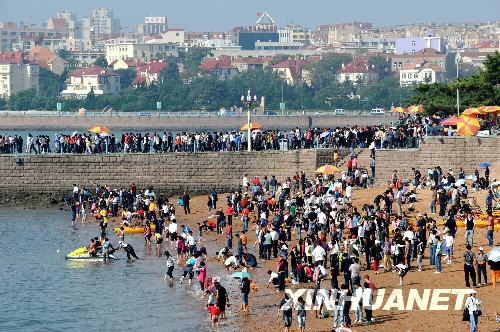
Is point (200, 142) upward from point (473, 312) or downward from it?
upward

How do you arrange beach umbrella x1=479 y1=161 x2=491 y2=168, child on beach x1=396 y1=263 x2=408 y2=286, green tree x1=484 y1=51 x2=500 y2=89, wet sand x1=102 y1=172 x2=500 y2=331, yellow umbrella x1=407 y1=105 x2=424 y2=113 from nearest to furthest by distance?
1. wet sand x1=102 y1=172 x2=500 y2=331
2. child on beach x1=396 y1=263 x2=408 y2=286
3. beach umbrella x1=479 y1=161 x2=491 y2=168
4. green tree x1=484 y1=51 x2=500 y2=89
5. yellow umbrella x1=407 y1=105 x2=424 y2=113

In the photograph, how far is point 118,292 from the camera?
1654 inches

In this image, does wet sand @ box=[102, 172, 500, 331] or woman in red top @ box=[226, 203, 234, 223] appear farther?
woman in red top @ box=[226, 203, 234, 223]

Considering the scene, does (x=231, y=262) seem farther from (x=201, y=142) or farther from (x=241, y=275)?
(x=201, y=142)

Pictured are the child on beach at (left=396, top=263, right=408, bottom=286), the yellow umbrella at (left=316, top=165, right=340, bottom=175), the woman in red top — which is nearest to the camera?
the child on beach at (left=396, top=263, right=408, bottom=286)

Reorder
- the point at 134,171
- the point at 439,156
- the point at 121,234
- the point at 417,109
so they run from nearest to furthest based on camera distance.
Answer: the point at 121,234 < the point at 439,156 < the point at 134,171 < the point at 417,109

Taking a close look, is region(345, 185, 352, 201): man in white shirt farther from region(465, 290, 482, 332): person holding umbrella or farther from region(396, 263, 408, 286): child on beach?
region(465, 290, 482, 332): person holding umbrella

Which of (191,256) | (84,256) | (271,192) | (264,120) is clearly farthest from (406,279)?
(264,120)

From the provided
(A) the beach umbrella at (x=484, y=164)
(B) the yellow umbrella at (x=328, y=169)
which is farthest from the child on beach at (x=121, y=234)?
(A) the beach umbrella at (x=484, y=164)

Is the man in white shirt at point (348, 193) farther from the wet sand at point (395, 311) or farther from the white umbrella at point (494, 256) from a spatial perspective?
the white umbrella at point (494, 256)

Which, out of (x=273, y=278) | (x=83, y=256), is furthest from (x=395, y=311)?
(x=83, y=256)

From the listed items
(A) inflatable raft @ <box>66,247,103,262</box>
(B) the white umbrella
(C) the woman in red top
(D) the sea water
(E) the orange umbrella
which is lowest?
(D) the sea water

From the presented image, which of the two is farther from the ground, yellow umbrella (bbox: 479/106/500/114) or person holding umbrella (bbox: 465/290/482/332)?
yellow umbrella (bbox: 479/106/500/114)

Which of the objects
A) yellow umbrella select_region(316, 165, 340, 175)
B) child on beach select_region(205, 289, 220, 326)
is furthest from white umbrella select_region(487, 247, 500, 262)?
yellow umbrella select_region(316, 165, 340, 175)
